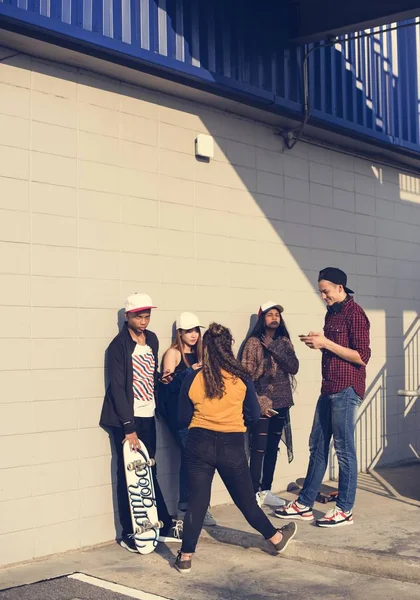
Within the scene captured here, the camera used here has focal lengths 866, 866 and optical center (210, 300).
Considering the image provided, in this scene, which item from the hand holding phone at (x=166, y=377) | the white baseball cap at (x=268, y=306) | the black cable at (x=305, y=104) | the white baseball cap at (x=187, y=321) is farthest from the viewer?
the black cable at (x=305, y=104)

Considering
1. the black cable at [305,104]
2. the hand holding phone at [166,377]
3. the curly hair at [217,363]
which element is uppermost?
the black cable at [305,104]

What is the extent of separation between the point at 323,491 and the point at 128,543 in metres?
2.74

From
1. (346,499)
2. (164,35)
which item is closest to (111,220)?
(164,35)

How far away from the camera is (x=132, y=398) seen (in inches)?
293

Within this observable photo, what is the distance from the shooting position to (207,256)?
8.71 metres

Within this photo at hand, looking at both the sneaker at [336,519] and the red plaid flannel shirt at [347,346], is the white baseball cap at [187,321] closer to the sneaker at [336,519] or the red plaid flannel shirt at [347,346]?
the red plaid flannel shirt at [347,346]

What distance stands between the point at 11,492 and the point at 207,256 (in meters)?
3.10

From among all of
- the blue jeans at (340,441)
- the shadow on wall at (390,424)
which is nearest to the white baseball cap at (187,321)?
the blue jeans at (340,441)

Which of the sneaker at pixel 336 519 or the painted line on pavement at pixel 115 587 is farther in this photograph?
the sneaker at pixel 336 519

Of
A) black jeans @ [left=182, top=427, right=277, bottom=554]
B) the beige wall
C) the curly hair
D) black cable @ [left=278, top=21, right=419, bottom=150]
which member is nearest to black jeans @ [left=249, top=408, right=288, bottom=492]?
the beige wall

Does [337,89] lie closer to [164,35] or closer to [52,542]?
[164,35]

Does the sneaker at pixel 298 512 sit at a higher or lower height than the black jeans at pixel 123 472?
lower

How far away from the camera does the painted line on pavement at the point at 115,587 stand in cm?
597

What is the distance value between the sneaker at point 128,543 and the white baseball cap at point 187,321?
1952 millimetres
